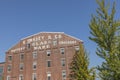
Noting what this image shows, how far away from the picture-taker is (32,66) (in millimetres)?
51469

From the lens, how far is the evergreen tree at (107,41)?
55.6ft

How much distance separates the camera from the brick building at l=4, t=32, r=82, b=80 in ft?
159

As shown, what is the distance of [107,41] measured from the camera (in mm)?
17547

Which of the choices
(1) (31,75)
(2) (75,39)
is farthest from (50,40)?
(1) (31,75)

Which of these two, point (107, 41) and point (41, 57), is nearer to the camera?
point (107, 41)

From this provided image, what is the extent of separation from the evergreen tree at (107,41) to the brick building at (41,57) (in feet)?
98.3

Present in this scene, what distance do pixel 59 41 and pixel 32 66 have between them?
29.1 ft

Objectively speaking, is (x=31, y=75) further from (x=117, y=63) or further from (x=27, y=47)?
(x=117, y=63)

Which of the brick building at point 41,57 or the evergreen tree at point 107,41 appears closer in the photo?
the evergreen tree at point 107,41

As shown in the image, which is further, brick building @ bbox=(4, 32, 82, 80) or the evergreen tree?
brick building @ bbox=(4, 32, 82, 80)

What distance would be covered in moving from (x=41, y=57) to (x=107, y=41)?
34.8 meters

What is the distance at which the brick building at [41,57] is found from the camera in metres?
48.5

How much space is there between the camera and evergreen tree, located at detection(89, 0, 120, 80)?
1695cm

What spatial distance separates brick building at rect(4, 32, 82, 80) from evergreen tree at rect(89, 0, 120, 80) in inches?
1179
